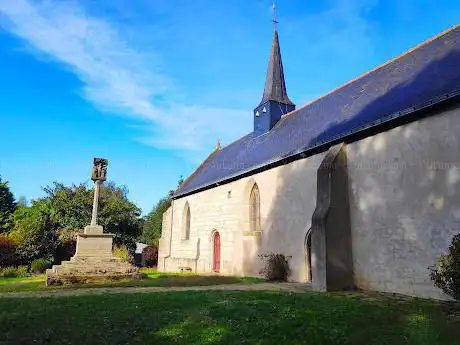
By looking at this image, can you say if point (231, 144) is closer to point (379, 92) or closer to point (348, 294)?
point (379, 92)

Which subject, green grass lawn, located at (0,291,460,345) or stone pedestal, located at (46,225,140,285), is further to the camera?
stone pedestal, located at (46,225,140,285)

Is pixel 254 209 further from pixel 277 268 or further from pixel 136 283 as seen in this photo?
pixel 136 283

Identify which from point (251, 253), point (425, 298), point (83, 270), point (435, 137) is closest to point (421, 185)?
point (435, 137)

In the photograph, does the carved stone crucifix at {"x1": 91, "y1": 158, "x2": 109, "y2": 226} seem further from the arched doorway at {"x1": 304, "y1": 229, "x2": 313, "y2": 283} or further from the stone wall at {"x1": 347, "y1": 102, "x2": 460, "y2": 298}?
the stone wall at {"x1": 347, "y1": 102, "x2": 460, "y2": 298}

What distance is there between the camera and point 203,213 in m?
21.0

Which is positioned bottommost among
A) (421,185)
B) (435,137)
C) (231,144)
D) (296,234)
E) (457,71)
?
(296,234)

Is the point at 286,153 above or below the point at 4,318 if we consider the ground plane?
above

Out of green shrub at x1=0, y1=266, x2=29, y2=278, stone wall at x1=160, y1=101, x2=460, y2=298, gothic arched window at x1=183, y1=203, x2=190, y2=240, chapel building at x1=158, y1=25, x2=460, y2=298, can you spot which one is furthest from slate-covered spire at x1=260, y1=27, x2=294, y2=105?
green shrub at x1=0, y1=266, x2=29, y2=278

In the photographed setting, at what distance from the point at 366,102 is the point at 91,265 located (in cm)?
1150

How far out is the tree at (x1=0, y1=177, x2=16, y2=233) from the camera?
96.6 feet

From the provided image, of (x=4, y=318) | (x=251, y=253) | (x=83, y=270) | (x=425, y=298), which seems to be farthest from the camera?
(x=251, y=253)

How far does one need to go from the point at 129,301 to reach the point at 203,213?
44.4 ft

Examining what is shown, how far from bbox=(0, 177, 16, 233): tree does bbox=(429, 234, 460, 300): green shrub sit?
30433mm

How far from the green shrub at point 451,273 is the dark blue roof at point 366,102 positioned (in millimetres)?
3792
